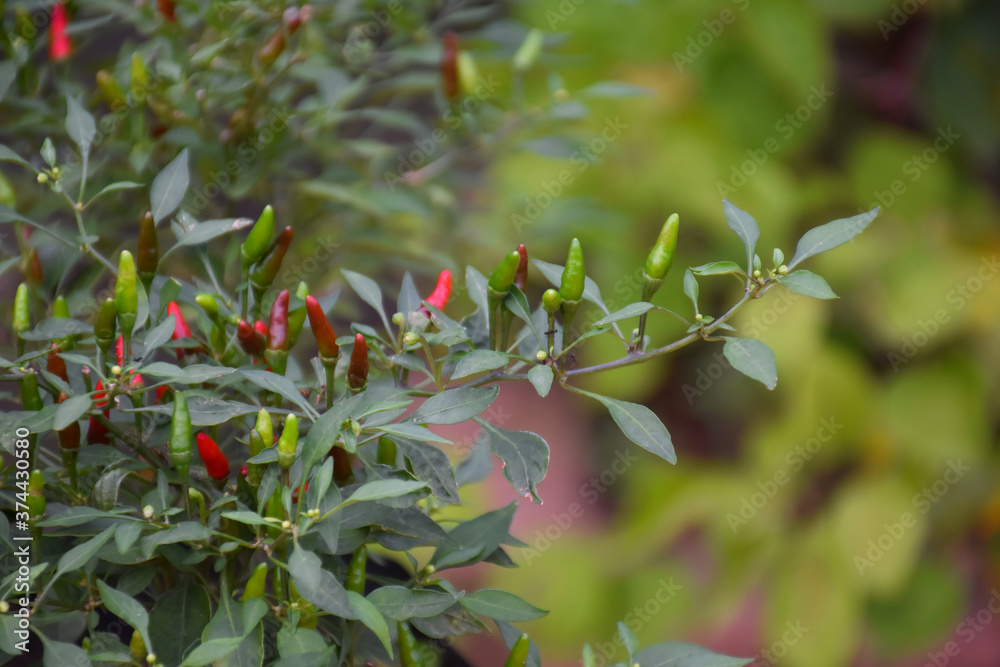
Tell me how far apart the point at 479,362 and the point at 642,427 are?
76 mm

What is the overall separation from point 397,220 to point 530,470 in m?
0.62

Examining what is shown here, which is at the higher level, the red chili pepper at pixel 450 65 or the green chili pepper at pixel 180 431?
the red chili pepper at pixel 450 65

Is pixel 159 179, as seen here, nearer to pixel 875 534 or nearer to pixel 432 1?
pixel 432 1

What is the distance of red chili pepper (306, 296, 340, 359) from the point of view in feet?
1.33

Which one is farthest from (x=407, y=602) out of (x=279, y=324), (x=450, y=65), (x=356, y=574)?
(x=450, y=65)

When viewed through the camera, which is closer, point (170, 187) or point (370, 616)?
point (370, 616)

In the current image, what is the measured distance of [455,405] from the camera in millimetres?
381

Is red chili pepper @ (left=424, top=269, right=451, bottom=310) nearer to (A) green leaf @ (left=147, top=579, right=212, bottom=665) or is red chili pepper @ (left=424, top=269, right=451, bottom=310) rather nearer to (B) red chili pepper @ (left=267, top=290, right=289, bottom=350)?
(B) red chili pepper @ (left=267, top=290, right=289, bottom=350)

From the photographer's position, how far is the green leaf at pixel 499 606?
409mm

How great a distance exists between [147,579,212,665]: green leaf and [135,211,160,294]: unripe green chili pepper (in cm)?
16
